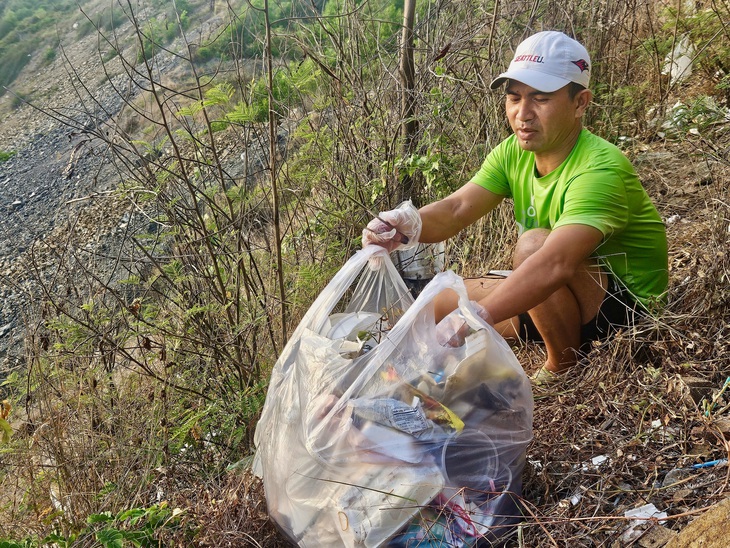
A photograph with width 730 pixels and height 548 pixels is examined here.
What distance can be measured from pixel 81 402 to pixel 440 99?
6.62 ft

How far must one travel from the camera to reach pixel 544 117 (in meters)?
2.07

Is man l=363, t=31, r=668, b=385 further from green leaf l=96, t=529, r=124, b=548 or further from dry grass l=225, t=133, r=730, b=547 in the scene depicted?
green leaf l=96, t=529, r=124, b=548

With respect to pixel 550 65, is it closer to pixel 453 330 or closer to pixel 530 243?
pixel 530 243

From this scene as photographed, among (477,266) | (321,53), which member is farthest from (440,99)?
(477,266)

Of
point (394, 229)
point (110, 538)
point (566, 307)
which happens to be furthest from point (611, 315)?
point (110, 538)

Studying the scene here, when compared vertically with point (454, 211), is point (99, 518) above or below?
below

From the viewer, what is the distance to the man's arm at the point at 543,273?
5.94 ft

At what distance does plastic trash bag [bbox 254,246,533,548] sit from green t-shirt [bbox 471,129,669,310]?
58cm

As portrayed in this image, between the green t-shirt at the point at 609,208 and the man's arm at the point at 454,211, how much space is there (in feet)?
0.56

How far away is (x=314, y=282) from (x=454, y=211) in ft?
2.27

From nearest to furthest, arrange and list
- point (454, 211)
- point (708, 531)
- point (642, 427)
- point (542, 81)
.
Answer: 1. point (708, 531)
2. point (642, 427)
3. point (542, 81)
4. point (454, 211)

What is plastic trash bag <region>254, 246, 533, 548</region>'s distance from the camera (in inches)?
56.9

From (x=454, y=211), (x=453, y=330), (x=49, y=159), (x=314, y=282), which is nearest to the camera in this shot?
(x=453, y=330)

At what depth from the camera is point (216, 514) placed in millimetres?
1744
